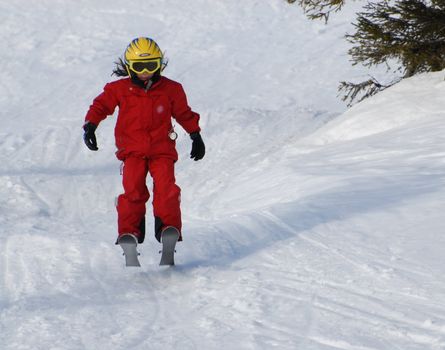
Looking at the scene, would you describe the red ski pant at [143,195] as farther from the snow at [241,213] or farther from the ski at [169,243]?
the snow at [241,213]

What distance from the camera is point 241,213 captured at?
8.28 metres

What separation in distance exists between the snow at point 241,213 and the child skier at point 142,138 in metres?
0.39

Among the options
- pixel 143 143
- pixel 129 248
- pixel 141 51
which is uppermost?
pixel 141 51

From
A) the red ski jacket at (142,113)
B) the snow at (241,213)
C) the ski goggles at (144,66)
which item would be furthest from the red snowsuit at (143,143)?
the snow at (241,213)

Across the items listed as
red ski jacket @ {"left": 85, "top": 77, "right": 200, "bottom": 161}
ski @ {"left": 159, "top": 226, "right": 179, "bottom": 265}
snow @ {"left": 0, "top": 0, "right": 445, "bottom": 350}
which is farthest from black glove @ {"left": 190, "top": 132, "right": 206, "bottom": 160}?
snow @ {"left": 0, "top": 0, "right": 445, "bottom": 350}

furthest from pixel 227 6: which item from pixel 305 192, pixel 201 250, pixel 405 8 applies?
pixel 201 250

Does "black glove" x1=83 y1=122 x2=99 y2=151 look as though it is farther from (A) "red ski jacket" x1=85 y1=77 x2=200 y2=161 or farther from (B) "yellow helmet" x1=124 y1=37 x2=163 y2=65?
(B) "yellow helmet" x1=124 y1=37 x2=163 y2=65

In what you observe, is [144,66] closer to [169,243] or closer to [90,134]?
[90,134]

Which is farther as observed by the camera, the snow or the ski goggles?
the ski goggles

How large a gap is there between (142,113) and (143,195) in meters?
0.60

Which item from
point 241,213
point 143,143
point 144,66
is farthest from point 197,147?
point 241,213

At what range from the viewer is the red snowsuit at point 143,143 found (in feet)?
21.0

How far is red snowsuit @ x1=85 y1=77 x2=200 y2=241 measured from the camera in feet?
21.0

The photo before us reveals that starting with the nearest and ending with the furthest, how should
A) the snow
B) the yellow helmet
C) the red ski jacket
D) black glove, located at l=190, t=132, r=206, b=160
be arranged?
the snow, the yellow helmet, the red ski jacket, black glove, located at l=190, t=132, r=206, b=160
